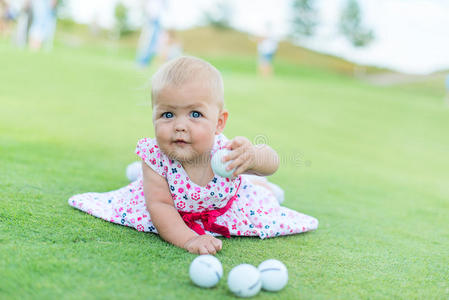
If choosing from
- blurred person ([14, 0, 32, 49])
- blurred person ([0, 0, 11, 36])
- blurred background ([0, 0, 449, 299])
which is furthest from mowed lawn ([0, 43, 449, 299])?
blurred person ([0, 0, 11, 36])

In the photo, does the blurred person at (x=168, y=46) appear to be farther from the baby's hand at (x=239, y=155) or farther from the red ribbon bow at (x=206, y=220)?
the baby's hand at (x=239, y=155)

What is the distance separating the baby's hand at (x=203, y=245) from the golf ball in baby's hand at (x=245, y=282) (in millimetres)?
447

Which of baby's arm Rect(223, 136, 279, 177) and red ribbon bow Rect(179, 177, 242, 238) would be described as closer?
baby's arm Rect(223, 136, 279, 177)

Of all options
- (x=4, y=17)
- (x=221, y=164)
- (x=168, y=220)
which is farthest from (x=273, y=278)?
(x=4, y=17)

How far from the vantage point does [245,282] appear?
1.88m

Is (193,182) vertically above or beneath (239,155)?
beneath

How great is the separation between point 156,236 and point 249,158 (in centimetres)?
70

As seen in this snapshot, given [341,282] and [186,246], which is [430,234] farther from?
[186,246]

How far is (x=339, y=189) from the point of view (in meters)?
4.88

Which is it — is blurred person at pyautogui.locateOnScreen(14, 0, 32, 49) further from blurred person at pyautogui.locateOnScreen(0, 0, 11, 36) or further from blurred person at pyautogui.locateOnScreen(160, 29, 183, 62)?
blurred person at pyautogui.locateOnScreen(0, 0, 11, 36)

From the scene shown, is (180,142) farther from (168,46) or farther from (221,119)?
(168,46)

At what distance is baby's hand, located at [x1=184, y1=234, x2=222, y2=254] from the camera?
7.78 feet

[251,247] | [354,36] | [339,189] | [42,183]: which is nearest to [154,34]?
[339,189]

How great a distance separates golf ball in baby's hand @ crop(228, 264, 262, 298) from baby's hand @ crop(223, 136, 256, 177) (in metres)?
0.60
